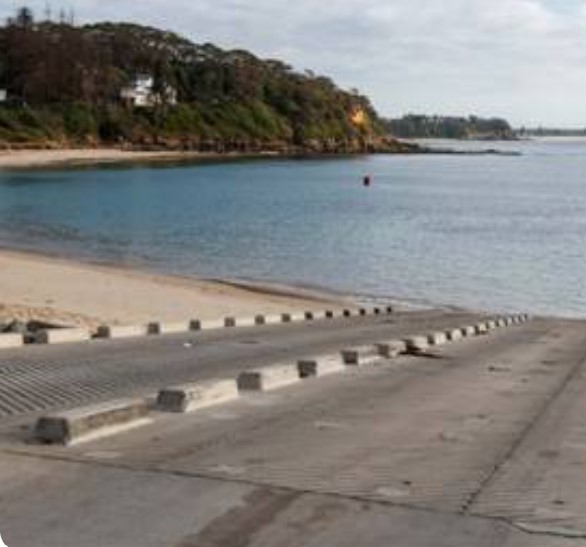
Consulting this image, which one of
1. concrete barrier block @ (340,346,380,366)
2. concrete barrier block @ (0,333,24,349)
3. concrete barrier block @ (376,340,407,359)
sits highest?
concrete barrier block @ (0,333,24,349)

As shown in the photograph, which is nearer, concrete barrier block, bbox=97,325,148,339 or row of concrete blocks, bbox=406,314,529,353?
concrete barrier block, bbox=97,325,148,339

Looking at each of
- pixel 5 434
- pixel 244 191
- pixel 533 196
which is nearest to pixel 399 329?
pixel 5 434

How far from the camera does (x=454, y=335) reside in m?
19.9

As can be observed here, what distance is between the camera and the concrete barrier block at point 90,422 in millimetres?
6980

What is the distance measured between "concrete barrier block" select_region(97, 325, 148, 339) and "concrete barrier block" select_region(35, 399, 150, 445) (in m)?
7.36

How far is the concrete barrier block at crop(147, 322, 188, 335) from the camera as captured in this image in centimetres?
1702

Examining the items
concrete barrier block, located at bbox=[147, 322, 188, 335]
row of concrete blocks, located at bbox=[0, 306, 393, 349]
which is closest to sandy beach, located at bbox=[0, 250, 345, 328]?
concrete barrier block, located at bbox=[147, 322, 188, 335]

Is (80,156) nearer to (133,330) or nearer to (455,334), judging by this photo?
(455,334)

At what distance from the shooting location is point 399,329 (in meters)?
20.5

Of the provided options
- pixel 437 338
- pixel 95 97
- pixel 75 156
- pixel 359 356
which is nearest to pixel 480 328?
pixel 437 338

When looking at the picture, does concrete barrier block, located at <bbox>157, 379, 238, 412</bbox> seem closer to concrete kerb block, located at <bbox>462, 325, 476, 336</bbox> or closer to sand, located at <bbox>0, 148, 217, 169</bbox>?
concrete kerb block, located at <bbox>462, 325, 476, 336</bbox>

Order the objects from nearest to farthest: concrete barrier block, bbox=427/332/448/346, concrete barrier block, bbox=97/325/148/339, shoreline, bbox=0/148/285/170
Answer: concrete barrier block, bbox=97/325/148/339
concrete barrier block, bbox=427/332/448/346
shoreline, bbox=0/148/285/170

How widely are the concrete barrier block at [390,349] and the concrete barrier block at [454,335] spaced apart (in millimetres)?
4181

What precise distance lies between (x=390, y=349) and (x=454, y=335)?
5533mm
